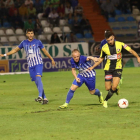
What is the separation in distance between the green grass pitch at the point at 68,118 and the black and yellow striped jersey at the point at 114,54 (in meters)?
0.96

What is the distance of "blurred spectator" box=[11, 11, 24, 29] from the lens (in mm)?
27094

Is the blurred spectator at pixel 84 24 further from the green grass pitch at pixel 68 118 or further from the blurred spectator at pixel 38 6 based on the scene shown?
the green grass pitch at pixel 68 118

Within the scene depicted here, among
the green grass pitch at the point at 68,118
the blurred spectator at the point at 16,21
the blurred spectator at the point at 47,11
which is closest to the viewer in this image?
the green grass pitch at the point at 68,118

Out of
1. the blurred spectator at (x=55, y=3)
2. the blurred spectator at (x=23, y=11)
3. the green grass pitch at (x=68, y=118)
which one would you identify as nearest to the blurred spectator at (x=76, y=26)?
the blurred spectator at (x=55, y=3)

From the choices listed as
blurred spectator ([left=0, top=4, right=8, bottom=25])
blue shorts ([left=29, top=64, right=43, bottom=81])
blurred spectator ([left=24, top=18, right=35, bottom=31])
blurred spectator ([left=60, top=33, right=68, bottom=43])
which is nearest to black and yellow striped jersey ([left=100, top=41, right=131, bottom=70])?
blue shorts ([left=29, top=64, right=43, bottom=81])

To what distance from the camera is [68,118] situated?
867cm

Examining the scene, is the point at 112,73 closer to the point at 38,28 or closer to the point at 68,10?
the point at 38,28

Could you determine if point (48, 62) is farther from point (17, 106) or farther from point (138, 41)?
point (17, 106)

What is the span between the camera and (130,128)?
7.38 metres

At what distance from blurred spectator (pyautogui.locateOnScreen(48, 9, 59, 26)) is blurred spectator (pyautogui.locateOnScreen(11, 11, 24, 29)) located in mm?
1883

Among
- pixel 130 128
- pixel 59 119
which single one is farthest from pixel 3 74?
pixel 130 128

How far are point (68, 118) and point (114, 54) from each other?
2334 mm

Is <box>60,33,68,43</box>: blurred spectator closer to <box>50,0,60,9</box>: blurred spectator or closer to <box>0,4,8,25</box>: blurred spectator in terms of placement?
<box>50,0,60,9</box>: blurred spectator

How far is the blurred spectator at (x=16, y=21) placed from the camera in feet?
88.9
